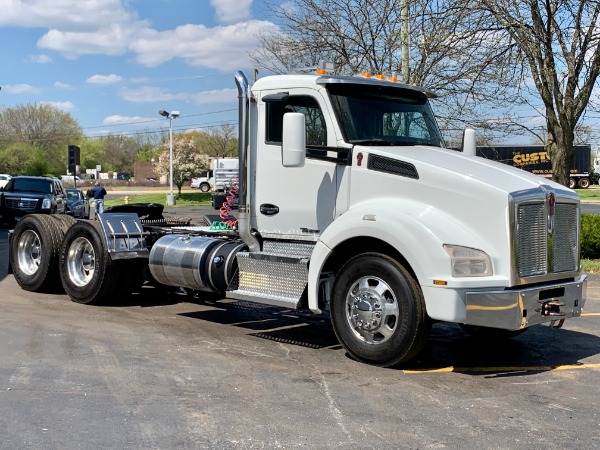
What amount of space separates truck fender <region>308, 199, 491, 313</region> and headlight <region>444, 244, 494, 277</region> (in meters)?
0.05

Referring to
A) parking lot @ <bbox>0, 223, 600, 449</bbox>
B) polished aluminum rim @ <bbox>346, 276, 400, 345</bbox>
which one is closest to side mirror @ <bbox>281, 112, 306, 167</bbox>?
polished aluminum rim @ <bbox>346, 276, 400, 345</bbox>

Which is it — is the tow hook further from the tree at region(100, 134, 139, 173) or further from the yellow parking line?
the tree at region(100, 134, 139, 173)

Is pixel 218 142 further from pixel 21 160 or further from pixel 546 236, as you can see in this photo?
pixel 546 236

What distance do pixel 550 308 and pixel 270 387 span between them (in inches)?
101

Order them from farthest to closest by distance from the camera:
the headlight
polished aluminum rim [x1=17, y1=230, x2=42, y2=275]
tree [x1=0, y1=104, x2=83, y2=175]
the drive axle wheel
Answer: tree [x1=0, y1=104, x2=83, y2=175]
polished aluminum rim [x1=17, y1=230, x2=42, y2=275]
the drive axle wheel
the headlight

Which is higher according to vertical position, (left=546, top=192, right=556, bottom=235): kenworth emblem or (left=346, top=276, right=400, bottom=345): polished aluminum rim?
(left=546, top=192, right=556, bottom=235): kenworth emblem

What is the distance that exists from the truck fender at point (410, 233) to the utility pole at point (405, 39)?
903cm

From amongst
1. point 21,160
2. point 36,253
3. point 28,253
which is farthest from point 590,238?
point 21,160

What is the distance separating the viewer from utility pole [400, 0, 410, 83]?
49.9 feet

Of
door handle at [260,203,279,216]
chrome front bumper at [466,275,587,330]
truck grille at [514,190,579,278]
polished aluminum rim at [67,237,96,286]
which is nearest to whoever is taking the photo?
chrome front bumper at [466,275,587,330]

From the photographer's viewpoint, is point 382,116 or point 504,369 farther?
point 382,116

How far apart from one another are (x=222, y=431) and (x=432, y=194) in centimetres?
292

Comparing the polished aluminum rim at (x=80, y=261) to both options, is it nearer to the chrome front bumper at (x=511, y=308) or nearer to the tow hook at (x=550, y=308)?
the chrome front bumper at (x=511, y=308)

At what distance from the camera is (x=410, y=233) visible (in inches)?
248
